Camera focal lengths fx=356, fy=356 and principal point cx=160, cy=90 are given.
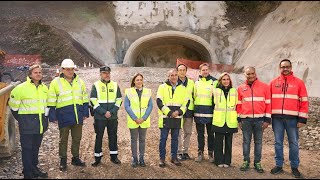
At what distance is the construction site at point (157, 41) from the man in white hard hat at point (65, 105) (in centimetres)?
162

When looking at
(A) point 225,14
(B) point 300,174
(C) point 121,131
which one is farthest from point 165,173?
(A) point 225,14

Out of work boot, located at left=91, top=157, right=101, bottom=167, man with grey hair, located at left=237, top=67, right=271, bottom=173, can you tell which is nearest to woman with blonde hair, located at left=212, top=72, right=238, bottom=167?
man with grey hair, located at left=237, top=67, right=271, bottom=173

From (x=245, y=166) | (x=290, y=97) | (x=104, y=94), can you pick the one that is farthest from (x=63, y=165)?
(x=290, y=97)

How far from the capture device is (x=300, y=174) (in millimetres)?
6180

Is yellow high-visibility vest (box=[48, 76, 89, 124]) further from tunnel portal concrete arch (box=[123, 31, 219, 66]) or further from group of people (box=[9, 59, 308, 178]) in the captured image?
tunnel portal concrete arch (box=[123, 31, 219, 66])

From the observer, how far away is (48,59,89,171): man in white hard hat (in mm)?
6251

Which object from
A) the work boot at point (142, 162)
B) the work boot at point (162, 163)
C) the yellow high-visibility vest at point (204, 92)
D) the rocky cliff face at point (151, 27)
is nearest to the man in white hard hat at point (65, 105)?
the work boot at point (142, 162)

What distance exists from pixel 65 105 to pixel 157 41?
770 inches

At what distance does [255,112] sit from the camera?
624 cm

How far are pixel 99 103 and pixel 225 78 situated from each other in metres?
2.33

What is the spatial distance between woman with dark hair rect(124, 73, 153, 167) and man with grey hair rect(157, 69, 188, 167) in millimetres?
263

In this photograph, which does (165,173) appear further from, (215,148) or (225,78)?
(225,78)

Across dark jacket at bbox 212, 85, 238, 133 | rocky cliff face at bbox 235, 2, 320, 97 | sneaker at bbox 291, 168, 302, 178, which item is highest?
rocky cliff face at bbox 235, 2, 320, 97

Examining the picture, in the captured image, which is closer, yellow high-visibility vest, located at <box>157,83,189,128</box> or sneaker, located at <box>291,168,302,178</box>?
sneaker, located at <box>291,168,302,178</box>
